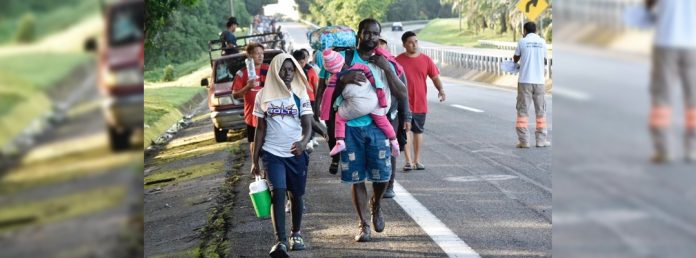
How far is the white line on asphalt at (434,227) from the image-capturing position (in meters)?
7.10

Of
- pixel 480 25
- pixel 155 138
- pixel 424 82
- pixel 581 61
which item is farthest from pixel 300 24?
pixel 581 61

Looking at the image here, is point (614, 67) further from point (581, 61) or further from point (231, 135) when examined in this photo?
point (231, 135)

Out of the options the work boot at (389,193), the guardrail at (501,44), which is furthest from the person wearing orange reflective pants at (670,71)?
the guardrail at (501,44)

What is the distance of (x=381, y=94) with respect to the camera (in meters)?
7.40

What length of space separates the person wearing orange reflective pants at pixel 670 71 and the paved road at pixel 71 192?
0.79 metres

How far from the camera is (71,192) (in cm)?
149

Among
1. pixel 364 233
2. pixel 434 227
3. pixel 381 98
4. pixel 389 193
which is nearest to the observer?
pixel 381 98

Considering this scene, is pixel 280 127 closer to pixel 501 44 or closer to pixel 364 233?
pixel 364 233

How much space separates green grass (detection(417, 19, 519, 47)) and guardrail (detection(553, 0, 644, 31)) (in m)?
60.0

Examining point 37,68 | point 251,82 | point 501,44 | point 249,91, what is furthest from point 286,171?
point 501,44

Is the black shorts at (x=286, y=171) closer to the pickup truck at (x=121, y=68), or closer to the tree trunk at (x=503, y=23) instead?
the pickup truck at (x=121, y=68)

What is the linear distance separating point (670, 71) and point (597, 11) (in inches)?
6.4

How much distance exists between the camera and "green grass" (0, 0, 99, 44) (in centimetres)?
134

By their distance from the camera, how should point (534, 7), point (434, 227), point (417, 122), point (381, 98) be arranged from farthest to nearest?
point (534, 7) < point (417, 122) < point (434, 227) < point (381, 98)
